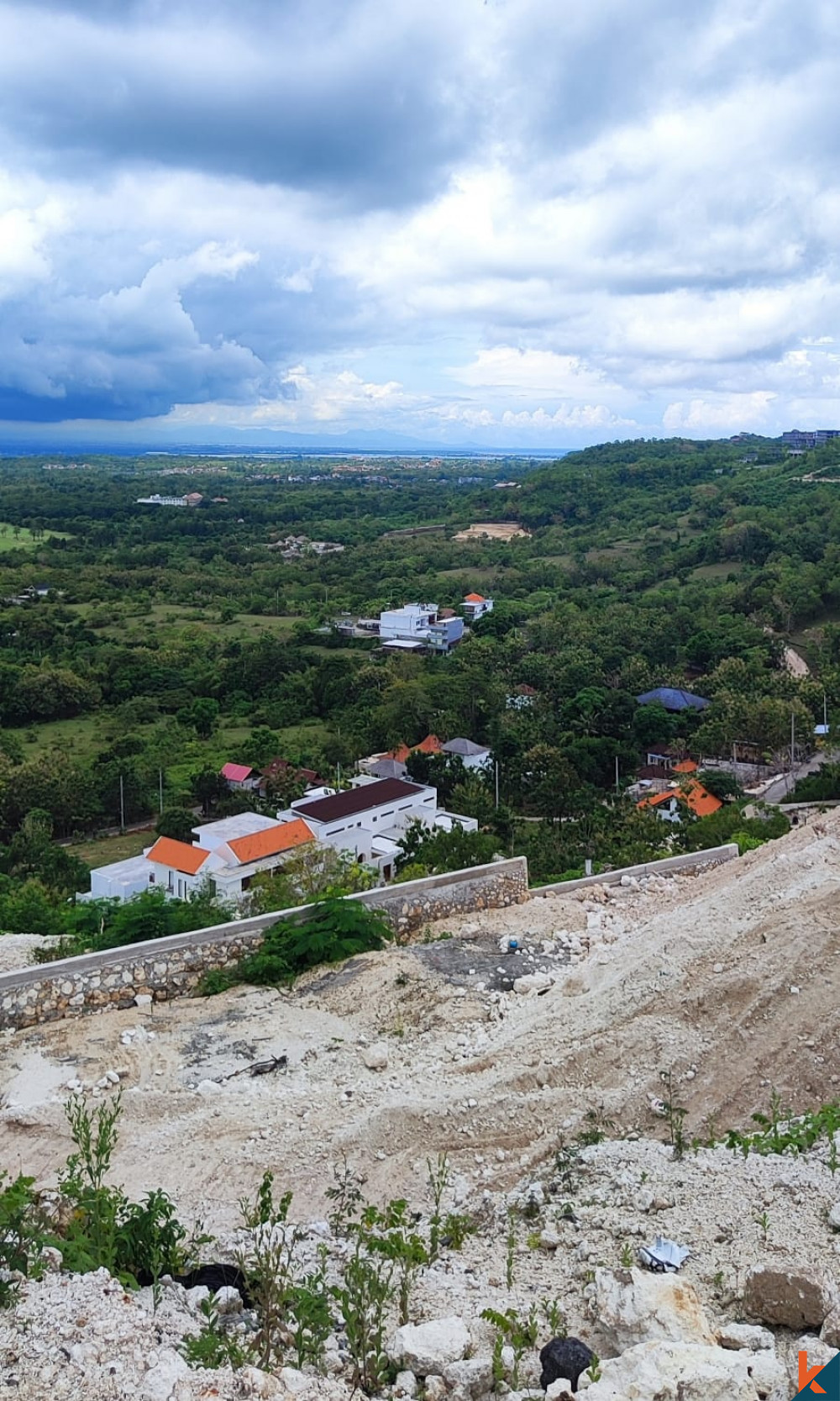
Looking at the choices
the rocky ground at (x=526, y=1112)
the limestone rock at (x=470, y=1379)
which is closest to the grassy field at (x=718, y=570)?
the rocky ground at (x=526, y=1112)

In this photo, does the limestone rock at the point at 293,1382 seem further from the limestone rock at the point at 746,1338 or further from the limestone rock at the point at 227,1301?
the limestone rock at the point at 746,1338

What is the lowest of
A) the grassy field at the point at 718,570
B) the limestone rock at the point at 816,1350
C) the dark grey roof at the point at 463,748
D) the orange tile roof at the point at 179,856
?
the dark grey roof at the point at 463,748

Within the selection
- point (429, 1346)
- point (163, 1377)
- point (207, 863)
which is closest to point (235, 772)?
point (207, 863)

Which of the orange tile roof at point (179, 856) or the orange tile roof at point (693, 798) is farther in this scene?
the orange tile roof at point (693, 798)

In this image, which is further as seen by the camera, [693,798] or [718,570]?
[718,570]

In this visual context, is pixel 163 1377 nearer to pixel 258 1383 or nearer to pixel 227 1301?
pixel 258 1383

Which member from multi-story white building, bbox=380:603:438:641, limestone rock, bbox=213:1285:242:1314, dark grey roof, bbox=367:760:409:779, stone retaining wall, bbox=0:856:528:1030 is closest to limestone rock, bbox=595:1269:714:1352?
limestone rock, bbox=213:1285:242:1314

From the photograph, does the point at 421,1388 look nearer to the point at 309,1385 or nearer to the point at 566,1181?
the point at 309,1385
